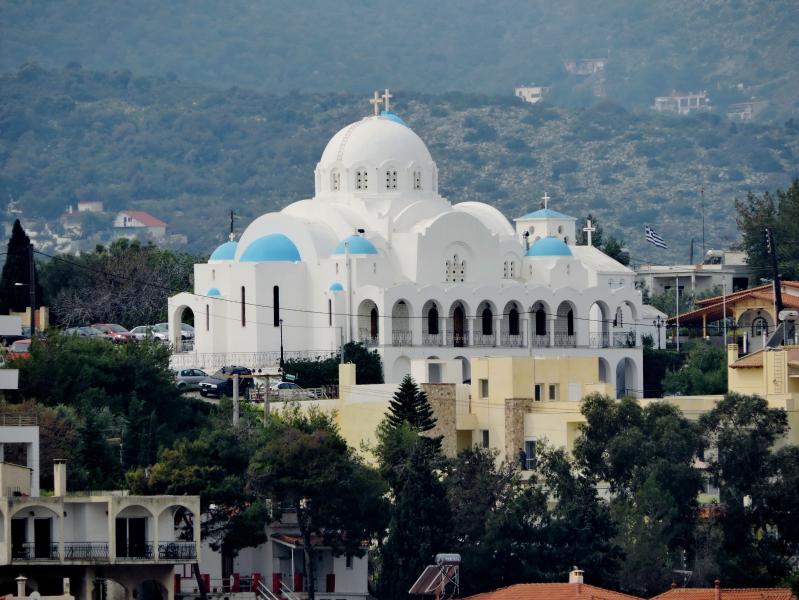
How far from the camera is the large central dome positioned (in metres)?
104

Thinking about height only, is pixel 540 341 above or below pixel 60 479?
above

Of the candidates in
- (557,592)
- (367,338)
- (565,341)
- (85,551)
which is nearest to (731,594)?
(557,592)

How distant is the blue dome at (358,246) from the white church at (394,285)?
0.05 m

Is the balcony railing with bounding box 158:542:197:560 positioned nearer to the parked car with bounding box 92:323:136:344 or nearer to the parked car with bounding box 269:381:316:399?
the parked car with bounding box 269:381:316:399

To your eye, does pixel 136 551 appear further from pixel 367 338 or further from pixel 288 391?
pixel 367 338

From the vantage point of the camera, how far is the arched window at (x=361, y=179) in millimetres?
104250

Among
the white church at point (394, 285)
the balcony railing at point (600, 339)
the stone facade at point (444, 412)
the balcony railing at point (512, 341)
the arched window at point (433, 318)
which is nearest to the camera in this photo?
the stone facade at point (444, 412)

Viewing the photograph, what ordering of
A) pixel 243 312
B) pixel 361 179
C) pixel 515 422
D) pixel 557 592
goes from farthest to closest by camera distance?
pixel 361 179, pixel 243 312, pixel 515 422, pixel 557 592

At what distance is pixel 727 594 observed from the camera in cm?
5934

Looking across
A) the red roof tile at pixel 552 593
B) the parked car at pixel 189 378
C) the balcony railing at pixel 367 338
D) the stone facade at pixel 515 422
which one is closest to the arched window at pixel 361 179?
the balcony railing at pixel 367 338

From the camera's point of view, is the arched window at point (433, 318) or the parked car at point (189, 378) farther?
the arched window at point (433, 318)

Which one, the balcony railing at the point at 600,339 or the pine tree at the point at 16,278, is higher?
the pine tree at the point at 16,278

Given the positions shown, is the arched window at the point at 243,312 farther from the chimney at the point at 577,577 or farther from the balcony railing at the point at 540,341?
the chimney at the point at 577,577

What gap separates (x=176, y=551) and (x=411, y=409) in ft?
62.1
